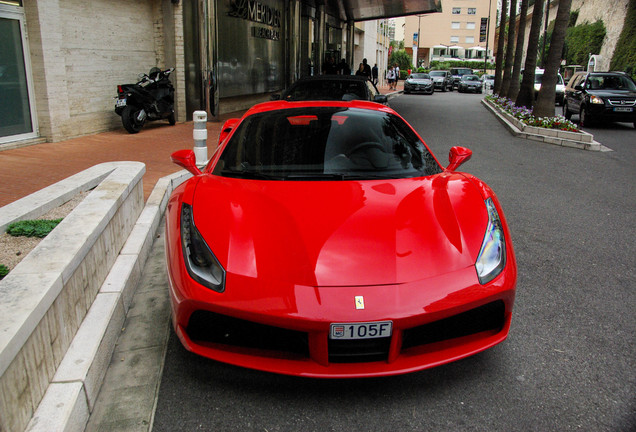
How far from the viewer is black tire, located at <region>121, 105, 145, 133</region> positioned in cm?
1095

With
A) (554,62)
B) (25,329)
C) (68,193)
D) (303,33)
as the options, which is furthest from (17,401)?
(303,33)

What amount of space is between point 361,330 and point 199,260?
91cm

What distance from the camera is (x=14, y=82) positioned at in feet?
29.6

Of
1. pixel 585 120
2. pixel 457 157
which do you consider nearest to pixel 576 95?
pixel 585 120

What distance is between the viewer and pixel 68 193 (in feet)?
15.1

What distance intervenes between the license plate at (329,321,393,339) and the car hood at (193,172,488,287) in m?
0.21

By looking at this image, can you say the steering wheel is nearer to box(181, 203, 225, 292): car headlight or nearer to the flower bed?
box(181, 203, 225, 292): car headlight

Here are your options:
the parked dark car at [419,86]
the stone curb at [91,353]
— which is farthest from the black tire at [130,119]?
the parked dark car at [419,86]

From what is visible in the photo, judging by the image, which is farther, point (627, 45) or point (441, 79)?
point (441, 79)

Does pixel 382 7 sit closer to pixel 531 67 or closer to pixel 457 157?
pixel 531 67

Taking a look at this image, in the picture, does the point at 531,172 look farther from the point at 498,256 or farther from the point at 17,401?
the point at 17,401

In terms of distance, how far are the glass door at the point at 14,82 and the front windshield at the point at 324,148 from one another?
A: 263 inches

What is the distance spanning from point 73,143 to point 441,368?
8777mm

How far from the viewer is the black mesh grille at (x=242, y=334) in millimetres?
2525
